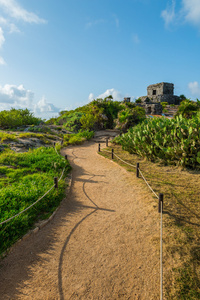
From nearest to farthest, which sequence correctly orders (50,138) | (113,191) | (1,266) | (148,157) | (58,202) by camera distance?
→ (1,266) → (58,202) → (113,191) → (148,157) → (50,138)

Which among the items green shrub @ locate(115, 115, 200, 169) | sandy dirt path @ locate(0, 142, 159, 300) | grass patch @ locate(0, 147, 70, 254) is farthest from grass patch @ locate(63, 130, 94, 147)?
sandy dirt path @ locate(0, 142, 159, 300)

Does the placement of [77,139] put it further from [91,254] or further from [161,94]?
[161,94]

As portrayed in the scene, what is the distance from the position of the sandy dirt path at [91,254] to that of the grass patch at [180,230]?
0.26 metres

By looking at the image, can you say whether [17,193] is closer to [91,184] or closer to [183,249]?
[91,184]

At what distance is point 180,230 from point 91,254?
219 centimetres

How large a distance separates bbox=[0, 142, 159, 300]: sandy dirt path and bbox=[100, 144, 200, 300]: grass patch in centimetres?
26

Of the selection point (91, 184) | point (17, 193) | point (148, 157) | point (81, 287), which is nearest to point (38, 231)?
point (17, 193)

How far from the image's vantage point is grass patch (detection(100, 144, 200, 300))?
3227 millimetres

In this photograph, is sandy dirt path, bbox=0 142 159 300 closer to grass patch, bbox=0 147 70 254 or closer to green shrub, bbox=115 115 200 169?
grass patch, bbox=0 147 70 254

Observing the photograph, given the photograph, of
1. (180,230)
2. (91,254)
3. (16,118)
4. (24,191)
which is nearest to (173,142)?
(180,230)

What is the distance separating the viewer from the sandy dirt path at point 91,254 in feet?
10.5

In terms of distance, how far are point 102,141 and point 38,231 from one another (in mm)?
13307

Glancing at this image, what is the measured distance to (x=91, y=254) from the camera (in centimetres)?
399

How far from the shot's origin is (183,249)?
12.9 ft
